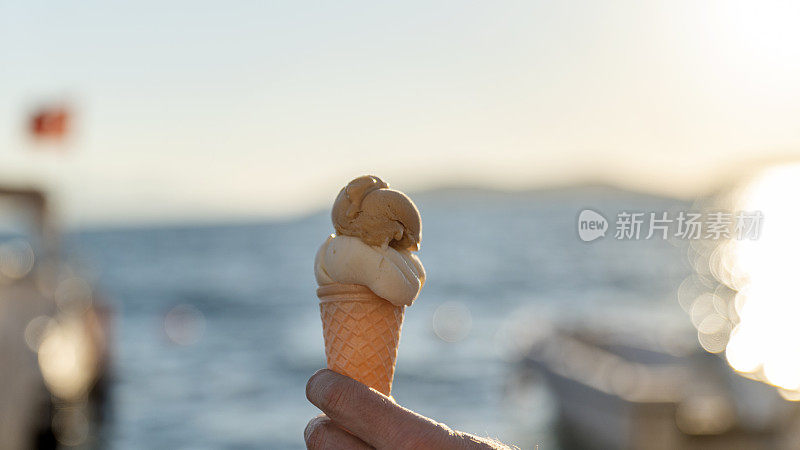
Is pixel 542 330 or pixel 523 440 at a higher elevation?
pixel 542 330

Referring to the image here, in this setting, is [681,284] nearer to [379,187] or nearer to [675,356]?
[675,356]

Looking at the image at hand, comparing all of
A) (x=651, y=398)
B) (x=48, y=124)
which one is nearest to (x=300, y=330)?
(x=48, y=124)

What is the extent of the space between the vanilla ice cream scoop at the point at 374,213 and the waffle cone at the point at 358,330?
190 mm

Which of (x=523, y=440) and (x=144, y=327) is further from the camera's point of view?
(x=144, y=327)

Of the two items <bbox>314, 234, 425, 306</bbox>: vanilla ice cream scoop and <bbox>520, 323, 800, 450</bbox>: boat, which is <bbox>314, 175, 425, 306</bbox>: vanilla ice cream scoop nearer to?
<bbox>314, 234, 425, 306</bbox>: vanilla ice cream scoop

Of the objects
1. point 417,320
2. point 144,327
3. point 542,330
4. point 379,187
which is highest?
point 379,187

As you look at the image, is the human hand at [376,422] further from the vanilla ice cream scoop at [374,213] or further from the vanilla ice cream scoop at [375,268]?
the vanilla ice cream scoop at [374,213]

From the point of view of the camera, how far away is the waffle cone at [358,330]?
227 centimetres

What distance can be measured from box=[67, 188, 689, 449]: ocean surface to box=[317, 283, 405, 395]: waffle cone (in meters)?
0.59

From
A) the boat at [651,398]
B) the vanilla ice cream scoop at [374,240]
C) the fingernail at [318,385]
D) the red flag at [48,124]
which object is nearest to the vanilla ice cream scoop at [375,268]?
the vanilla ice cream scoop at [374,240]

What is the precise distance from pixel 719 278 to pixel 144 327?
106 ft

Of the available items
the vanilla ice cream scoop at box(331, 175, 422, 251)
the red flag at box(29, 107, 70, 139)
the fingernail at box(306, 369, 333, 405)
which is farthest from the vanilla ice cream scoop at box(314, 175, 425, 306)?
the red flag at box(29, 107, 70, 139)

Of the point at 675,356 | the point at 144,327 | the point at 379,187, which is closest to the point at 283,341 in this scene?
the point at 144,327

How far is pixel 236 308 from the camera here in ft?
122
